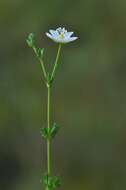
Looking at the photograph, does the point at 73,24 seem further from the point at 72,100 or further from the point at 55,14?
the point at 72,100

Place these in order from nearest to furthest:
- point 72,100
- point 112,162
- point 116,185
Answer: point 116,185 < point 112,162 < point 72,100

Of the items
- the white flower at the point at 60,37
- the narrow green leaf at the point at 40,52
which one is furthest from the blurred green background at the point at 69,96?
the narrow green leaf at the point at 40,52

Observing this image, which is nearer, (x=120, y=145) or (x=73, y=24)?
(x=120, y=145)

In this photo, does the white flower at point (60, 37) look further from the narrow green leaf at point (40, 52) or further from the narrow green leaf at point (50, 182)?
the narrow green leaf at point (50, 182)

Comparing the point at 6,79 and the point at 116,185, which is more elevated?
the point at 6,79

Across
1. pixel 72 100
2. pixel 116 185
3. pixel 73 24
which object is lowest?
pixel 116 185

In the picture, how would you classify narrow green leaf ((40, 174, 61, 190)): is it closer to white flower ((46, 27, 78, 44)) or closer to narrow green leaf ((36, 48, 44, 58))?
narrow green leaf ((36, 48, 44, 58))

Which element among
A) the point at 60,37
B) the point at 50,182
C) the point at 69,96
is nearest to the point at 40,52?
the point at 60,37

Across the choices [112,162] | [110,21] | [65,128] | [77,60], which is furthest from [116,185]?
[110,21]
